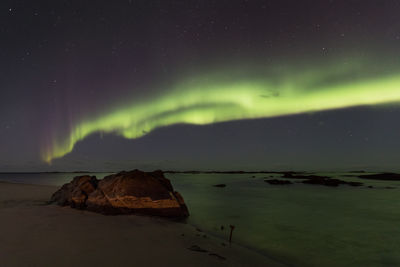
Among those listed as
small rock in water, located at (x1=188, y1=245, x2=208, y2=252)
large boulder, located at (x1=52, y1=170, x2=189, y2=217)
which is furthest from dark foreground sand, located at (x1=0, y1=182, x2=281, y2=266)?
large boulder, located at (x1=52, y1=170, x2=189, y2=217)

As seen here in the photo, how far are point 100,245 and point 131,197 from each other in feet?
18.1

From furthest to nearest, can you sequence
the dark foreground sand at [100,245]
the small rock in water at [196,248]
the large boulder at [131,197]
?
the large boulder at [131,197], the small rock in water at [196,248], the dark foreground sand at [100,245]

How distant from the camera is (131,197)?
39.4ft

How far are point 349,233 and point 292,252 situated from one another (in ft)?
17.8

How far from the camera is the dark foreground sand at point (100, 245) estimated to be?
5.50 meters

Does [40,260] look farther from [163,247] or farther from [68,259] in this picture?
[163,247]

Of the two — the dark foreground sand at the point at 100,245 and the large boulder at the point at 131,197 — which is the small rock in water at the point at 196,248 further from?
the large boulder at the point at 131,197

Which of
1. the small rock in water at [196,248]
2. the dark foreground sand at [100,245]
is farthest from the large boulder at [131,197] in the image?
the small rock in water at [196,248]

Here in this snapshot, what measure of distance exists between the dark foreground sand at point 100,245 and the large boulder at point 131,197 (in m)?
1.86

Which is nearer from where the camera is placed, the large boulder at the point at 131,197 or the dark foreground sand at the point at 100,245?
the dark foreground sand at the point at 100,245

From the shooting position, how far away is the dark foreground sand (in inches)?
216

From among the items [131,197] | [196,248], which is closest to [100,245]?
[196,248]

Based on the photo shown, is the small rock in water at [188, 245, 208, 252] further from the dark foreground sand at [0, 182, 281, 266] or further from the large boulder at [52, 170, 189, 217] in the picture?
the large boulder at [52, 170, 189, 217]

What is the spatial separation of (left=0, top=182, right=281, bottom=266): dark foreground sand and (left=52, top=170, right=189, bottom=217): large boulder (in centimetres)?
186
